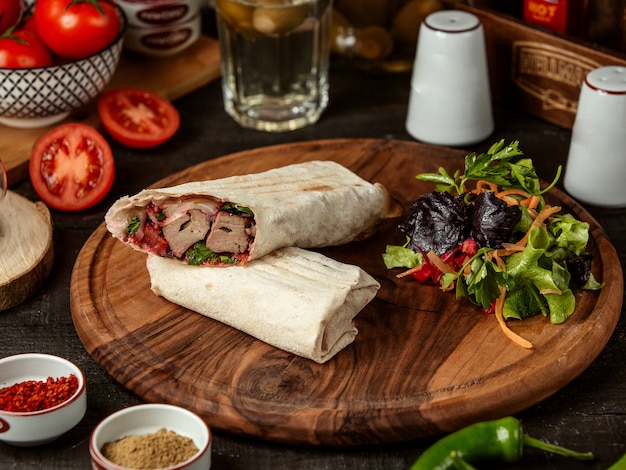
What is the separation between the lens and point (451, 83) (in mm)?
4461

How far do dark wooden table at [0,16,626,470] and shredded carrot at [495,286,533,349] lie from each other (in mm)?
213

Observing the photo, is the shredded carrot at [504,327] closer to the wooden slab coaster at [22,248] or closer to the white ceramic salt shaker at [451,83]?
the white ceramic salt shaker at [451,83]

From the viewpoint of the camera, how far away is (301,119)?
16.0ft

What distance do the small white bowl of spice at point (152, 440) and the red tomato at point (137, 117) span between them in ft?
6.98

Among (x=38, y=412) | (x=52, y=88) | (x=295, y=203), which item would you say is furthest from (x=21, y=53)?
(x=38, y=412)

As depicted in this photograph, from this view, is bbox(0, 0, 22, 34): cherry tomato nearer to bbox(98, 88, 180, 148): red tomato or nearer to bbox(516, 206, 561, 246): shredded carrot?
bbox(98, 88, 180, 148): red tomato

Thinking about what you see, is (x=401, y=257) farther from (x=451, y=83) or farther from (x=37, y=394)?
(x=37, y=394)

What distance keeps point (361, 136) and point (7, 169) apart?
5.97ft

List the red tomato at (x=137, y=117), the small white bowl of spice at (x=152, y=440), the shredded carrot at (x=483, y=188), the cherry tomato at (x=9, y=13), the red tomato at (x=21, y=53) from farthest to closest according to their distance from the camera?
the red tomato at (x=137, y=117), the cherry tomato at (x=9, y=13), the red tomato at (x=21, y=53), the shredded carrot at (x=483, y=188), the small white bowl of spice at (x=152, y=440)

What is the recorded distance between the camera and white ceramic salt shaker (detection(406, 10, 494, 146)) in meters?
4.41

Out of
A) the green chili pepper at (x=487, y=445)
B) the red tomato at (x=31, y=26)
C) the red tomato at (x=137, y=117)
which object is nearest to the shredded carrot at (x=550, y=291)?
the green chili pepper at (x=487, y=445)

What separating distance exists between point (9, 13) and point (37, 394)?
7.99ft

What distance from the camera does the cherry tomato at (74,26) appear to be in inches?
172

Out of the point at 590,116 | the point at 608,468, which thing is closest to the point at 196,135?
the point at 590,116
